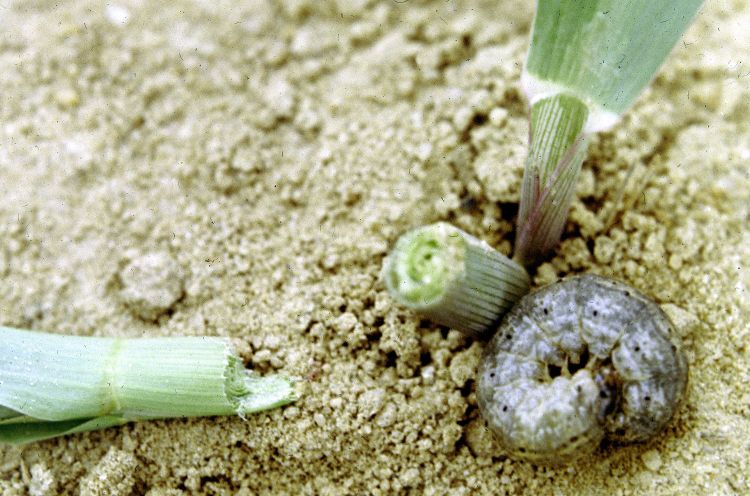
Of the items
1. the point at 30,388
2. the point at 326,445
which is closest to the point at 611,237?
the point at 326,445

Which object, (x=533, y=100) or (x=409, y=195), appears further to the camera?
(x=409, y=195)

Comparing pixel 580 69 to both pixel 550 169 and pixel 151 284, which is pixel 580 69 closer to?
pixel 550 169

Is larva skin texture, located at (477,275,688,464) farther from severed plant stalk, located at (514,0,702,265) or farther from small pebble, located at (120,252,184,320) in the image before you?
small pebble, located at (120,252,184,320)

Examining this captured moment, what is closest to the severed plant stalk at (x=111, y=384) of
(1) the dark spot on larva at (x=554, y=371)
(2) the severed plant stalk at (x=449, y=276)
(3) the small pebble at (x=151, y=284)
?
(3) the small pebble at (x=151, y=284)

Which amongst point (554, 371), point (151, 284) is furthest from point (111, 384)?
point (554, 371)

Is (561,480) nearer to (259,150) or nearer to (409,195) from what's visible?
(409,195)

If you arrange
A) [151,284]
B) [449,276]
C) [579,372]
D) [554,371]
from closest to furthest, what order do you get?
[449,276]
[579,372]
[554,371]
[151,284]
